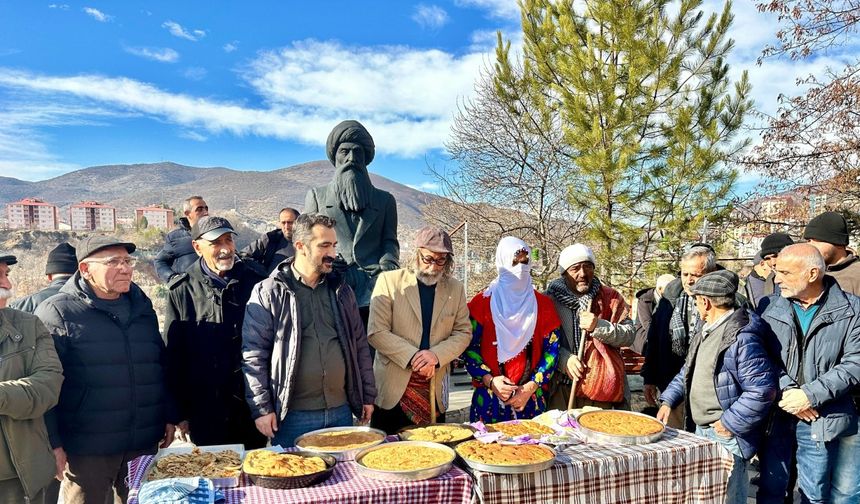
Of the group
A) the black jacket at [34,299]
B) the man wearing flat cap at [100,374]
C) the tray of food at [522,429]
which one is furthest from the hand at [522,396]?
the black jacket at [34,299]

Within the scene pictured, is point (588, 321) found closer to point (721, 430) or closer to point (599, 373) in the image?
point (599, 373)

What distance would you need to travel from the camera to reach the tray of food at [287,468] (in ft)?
6.17

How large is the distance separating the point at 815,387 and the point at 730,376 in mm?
451

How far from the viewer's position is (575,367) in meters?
3.04

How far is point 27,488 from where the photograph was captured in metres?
2.17

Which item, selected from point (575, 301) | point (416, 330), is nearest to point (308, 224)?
point (416, 330)

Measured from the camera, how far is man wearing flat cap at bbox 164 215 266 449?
285cm

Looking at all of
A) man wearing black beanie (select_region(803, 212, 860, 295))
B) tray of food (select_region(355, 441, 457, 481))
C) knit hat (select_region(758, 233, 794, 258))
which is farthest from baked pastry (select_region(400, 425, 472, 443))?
knit hat (select_region(758, 233, 794, 258))

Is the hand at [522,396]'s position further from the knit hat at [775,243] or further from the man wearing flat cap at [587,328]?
the knit hat at [775,243]

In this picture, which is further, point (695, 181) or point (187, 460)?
point (695, 181)

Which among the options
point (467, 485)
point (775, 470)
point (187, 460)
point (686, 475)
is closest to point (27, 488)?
point (187, 460)

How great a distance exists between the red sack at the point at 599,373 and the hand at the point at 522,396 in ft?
1.12

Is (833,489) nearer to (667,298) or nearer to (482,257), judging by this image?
(667,298)

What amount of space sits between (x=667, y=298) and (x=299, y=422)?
104 inches
